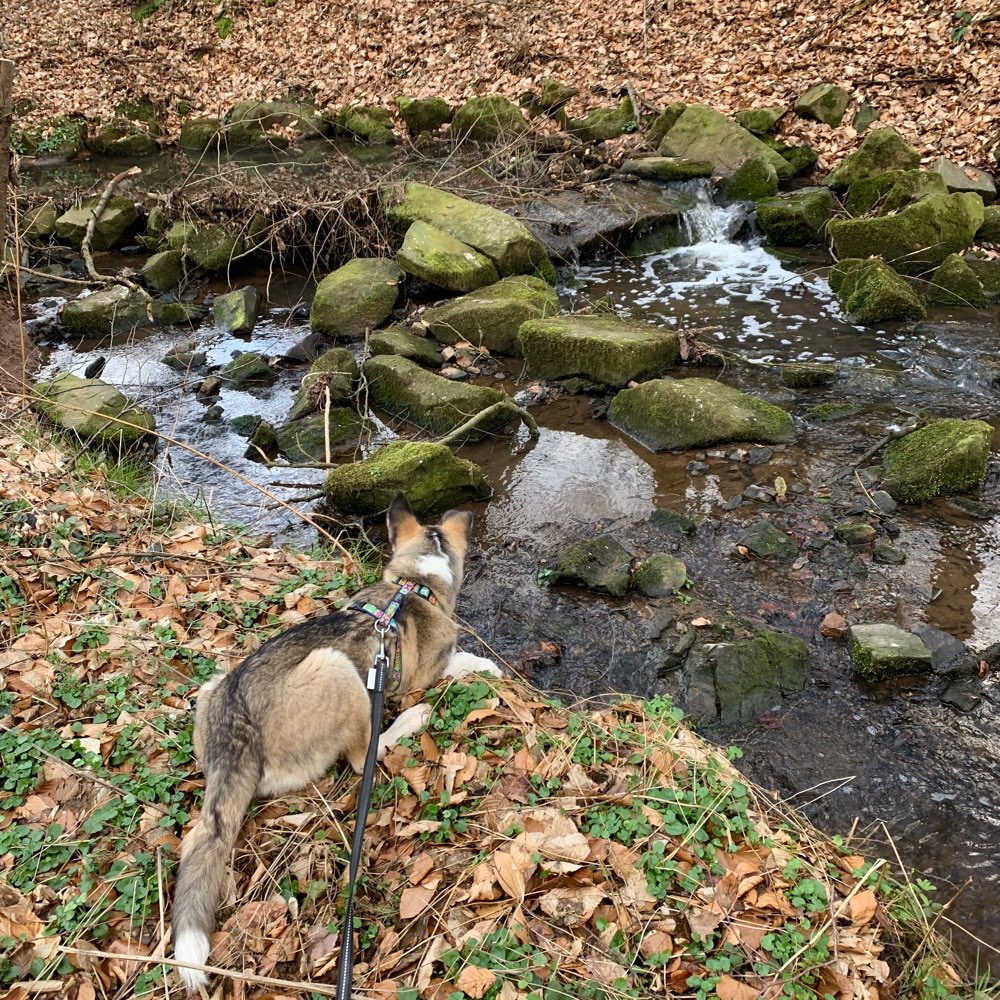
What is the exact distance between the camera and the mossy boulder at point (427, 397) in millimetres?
7914

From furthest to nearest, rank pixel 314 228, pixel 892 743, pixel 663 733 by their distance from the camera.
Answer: pixel 314 228
pixel 892 743
pixel 663 733

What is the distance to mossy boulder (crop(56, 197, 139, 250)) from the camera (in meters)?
13.4

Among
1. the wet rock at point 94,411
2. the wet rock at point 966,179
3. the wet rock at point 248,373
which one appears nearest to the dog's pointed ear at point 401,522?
the wet rock at point 94,411

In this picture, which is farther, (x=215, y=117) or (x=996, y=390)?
(x=215, y=117)

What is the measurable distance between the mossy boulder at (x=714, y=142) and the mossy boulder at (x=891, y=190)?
182cm

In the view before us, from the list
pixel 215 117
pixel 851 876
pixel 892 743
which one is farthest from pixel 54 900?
pixel 215 117

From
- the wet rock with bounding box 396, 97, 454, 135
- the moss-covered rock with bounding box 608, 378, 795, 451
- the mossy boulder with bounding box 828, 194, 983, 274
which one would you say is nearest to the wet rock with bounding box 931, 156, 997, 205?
the mossy boulder with bounding box 828, 194, 983, 274

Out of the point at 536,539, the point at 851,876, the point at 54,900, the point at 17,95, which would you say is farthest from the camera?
the point at 17,95

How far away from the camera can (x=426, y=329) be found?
32.0 ft

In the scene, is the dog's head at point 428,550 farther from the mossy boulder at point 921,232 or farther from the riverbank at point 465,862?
the mossy boulder at point 921,232

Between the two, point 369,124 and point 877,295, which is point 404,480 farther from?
point 369,124

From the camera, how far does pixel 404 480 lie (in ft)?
21.4

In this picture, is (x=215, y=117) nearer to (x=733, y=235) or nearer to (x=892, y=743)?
(x=733, y=235)

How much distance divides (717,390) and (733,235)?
5685mm
